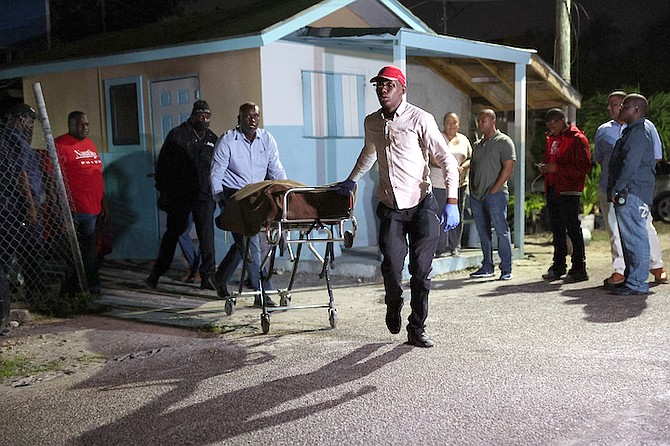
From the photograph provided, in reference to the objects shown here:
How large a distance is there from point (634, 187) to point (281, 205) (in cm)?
378

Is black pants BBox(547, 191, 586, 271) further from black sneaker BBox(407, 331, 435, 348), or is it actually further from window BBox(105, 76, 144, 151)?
window BBox(105, 76, 144, 151)

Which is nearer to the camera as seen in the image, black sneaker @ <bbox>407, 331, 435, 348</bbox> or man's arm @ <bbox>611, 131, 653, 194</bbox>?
black sneaker @ <bbox>407, 331, 435, 348</bbox>

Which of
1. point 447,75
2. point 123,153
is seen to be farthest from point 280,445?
point 447,75

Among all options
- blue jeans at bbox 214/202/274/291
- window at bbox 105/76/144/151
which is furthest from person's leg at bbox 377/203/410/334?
window at bbox 105/76/144/151

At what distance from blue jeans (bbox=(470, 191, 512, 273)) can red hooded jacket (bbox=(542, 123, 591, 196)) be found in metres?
0.67

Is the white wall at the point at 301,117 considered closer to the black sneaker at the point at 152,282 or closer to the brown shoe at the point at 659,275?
the black sneaker at the point at 152,282

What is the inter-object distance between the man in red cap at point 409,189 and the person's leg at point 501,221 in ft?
10.7

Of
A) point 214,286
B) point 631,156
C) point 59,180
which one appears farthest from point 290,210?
point 631,156

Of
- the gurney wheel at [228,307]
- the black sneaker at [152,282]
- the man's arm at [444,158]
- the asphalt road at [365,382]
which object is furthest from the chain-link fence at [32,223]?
the man's arm at [444,158]

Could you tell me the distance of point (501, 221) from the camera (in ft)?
30.2

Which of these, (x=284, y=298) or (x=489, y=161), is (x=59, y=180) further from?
(x=489, y=161)

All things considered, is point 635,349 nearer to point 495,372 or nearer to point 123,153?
point 495,372

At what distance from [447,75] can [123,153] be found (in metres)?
5.52

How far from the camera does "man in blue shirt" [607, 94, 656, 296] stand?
25.3 ft
